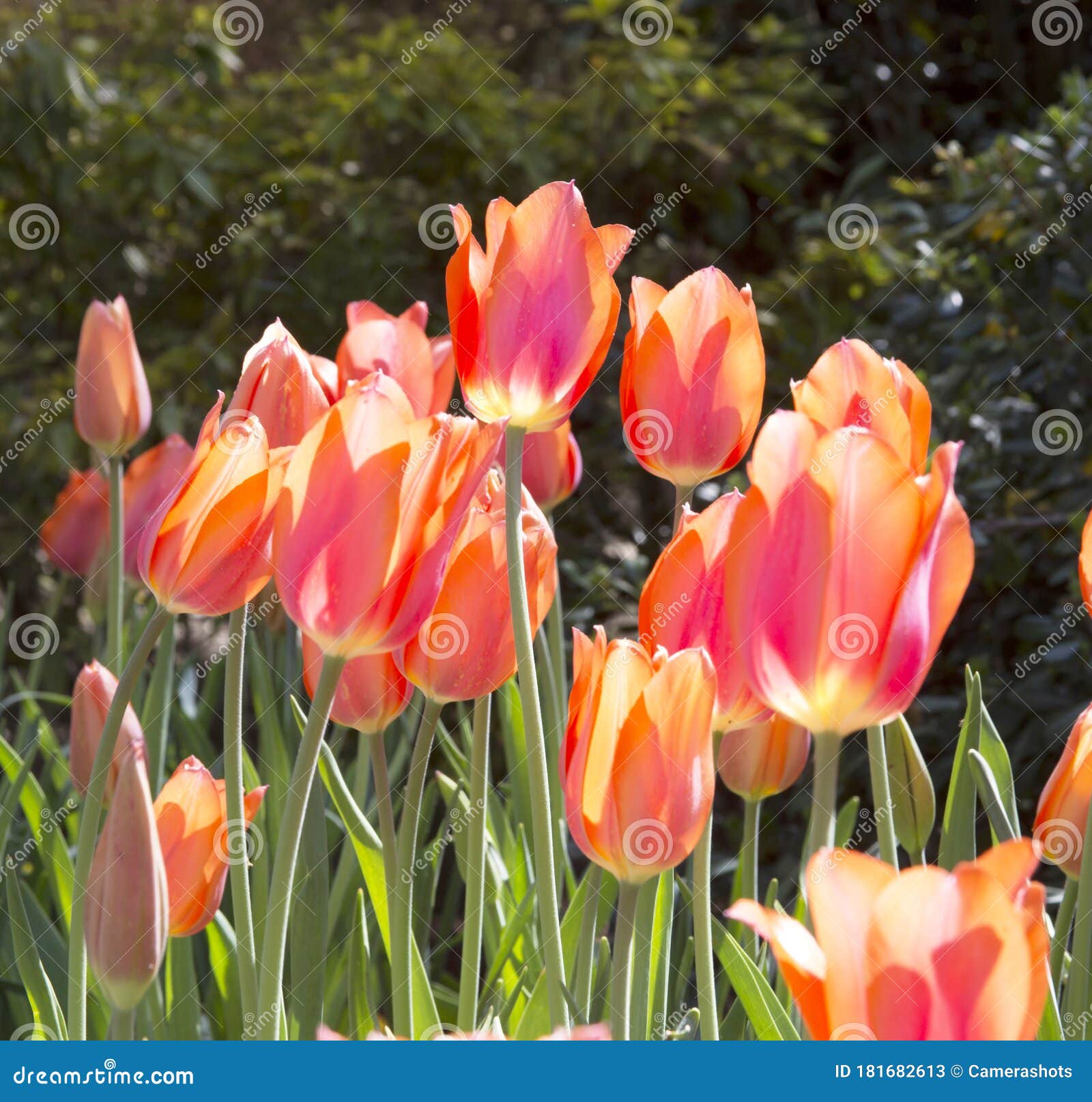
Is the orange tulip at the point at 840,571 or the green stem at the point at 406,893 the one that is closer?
the orange tulip at the point at 840,571

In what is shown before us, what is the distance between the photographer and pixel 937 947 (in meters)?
0.40

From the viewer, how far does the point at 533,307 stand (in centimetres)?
68

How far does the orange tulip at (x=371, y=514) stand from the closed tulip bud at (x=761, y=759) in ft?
0.91

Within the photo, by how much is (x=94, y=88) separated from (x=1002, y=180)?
87.0 inches

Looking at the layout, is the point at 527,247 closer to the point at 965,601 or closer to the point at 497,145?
the point at 965,601

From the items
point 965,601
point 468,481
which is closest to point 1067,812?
point 468,481

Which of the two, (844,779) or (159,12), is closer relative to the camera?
(844,779)

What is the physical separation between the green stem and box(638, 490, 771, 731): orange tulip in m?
0.14

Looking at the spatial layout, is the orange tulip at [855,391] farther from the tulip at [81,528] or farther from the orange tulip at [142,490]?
the tulip at [81,528]

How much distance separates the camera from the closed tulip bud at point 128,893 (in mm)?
546

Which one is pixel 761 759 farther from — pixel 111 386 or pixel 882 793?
pixel 111 386

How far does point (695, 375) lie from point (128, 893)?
415 millimetres

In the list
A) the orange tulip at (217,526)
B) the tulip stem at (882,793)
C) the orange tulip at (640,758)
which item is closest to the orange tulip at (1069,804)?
the tulip stem at (882,793)

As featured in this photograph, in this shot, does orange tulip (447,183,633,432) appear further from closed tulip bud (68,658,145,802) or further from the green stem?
closed tulip bud (68,658,145,802)
